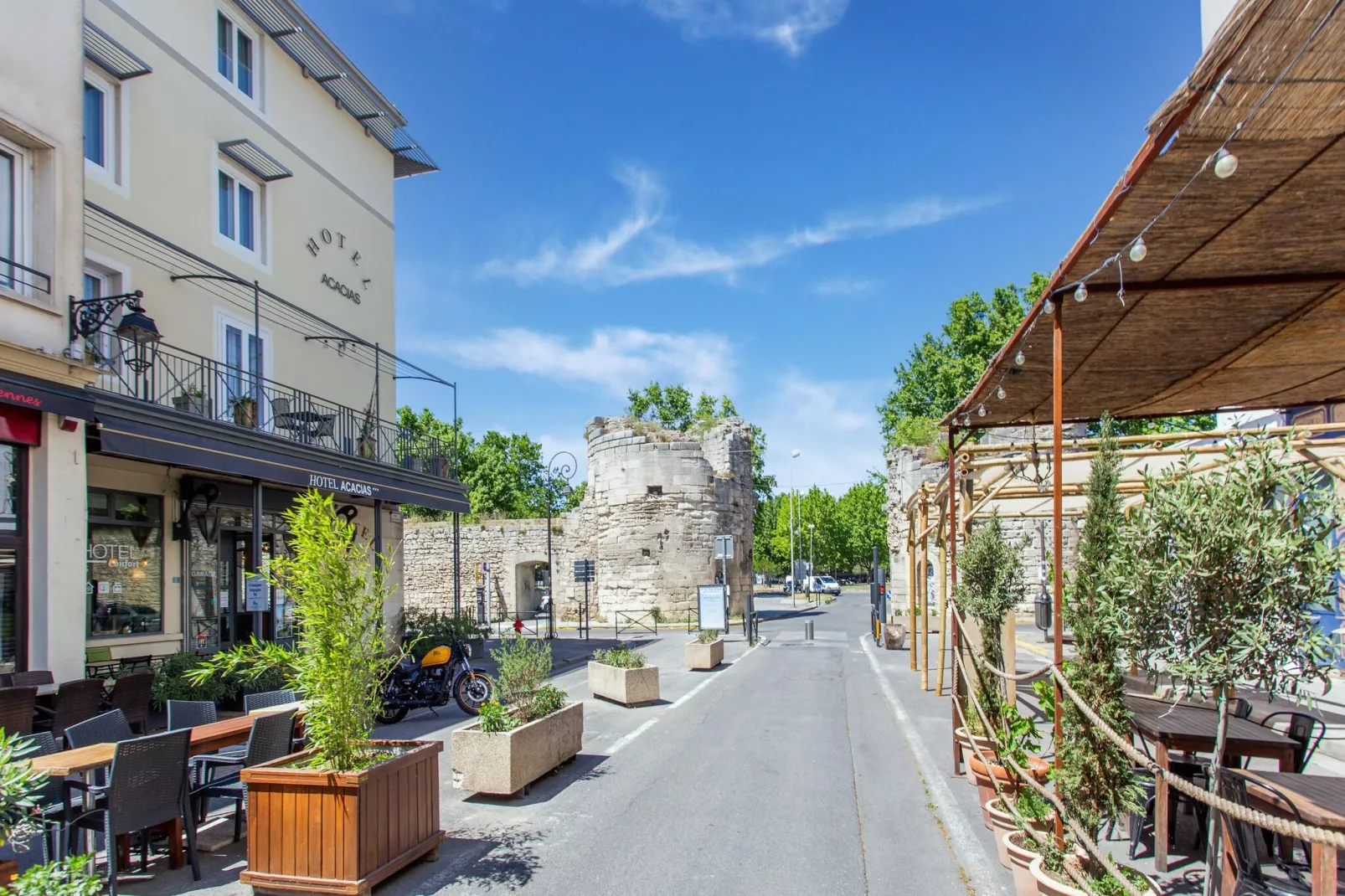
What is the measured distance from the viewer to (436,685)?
11.3 metres

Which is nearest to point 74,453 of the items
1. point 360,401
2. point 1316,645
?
point 360,401

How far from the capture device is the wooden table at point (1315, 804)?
3.24m

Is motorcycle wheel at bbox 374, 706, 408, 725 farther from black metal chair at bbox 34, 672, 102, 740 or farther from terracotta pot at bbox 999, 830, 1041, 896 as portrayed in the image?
terracotta pot at bbox 999, 830, 1041, 896

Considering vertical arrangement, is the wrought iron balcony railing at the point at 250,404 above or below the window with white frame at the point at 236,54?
below

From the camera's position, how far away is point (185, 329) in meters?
12.7

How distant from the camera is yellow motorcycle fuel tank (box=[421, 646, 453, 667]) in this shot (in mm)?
11383

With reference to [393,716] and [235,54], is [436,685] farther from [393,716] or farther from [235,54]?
[235,54]

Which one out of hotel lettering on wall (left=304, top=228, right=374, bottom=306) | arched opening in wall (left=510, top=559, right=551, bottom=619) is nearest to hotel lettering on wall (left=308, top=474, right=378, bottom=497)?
hotel lettering on wall (left=304, top=228, right=374, bottom=306)

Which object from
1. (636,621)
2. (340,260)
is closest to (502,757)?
(340,260)

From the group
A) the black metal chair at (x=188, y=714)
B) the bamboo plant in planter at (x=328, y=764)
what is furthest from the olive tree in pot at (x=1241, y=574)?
the black metal chair at (x=188, y=714)

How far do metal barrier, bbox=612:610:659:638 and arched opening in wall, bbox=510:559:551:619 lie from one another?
5.58 metres

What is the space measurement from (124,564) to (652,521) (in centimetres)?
1958

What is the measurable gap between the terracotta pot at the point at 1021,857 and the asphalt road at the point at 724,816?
29 cm

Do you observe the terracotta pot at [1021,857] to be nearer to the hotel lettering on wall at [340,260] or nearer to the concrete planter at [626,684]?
the concrete planter at [626,684]
